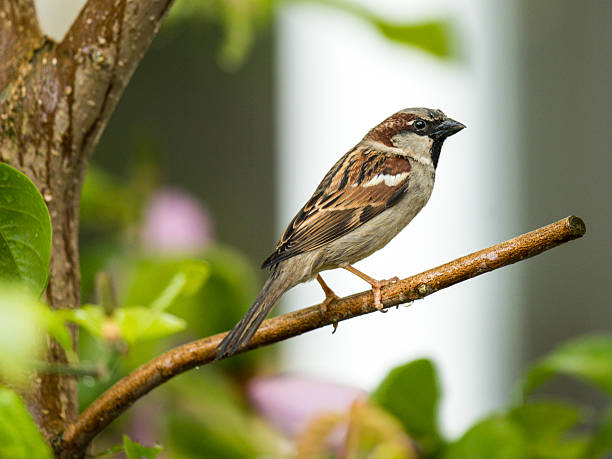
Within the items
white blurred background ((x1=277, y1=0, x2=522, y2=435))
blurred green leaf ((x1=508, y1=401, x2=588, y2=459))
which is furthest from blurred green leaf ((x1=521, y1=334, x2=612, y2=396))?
white blurred background ((x1=277, y1=0, x2=522, y2=435))

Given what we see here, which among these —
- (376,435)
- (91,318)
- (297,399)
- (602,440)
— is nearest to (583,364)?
(602,440)

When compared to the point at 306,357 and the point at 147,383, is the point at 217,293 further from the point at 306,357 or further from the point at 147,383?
the point at 306,357

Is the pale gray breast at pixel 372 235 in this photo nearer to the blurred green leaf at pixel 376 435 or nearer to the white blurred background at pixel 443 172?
the blurred green leaf at pixel 376 435

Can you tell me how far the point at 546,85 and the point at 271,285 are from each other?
54.8 inches

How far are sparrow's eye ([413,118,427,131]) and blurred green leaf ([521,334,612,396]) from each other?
0.69 feet

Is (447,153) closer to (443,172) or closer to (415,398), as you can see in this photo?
Result: (443,172)

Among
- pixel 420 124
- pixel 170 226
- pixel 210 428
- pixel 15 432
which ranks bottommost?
pixel 210 428

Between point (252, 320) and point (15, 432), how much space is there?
138 mm

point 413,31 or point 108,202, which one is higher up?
point 413,31

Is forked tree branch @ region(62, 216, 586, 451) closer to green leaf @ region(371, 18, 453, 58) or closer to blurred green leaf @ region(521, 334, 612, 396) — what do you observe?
blurred green leaf @ region(521, 334, 612, 396)

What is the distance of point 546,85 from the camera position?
1703mm

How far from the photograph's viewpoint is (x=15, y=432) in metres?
0.29

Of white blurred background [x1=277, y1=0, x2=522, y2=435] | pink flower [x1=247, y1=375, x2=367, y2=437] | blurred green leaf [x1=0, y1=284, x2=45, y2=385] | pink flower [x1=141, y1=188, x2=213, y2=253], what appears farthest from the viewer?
white blurred background [x1=277, y1=0, x2=522, y2=435]

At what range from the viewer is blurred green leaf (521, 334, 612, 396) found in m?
0.57
